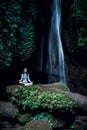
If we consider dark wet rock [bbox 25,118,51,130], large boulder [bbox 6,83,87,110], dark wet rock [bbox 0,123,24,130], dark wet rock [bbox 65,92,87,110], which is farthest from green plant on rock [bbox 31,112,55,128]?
dark wet rock [bbox 65,92,87,110]

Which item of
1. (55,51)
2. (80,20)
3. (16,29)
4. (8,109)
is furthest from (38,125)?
(80,20)

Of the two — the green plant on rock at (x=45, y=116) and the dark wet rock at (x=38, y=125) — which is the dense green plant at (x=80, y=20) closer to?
the green plant on rock at (x=45, y=116)

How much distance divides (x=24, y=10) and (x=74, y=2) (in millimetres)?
2578

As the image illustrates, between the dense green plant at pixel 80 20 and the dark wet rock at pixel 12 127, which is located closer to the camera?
the dark wet rock at pixel 12 127

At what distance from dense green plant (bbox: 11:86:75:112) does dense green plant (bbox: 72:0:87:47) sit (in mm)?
3827

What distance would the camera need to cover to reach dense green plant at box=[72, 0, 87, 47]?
41.2 ft

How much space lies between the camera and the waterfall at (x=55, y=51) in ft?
45.1

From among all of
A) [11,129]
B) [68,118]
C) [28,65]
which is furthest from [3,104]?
[28,65]

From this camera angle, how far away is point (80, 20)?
41.9 feet

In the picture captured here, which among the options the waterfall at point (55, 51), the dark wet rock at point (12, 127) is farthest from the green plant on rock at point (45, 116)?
the waterfall at point (55, 51)

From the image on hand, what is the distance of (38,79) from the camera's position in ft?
46.5

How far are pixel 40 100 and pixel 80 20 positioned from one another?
518 cm

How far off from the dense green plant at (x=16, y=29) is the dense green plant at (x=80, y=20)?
6.80ft

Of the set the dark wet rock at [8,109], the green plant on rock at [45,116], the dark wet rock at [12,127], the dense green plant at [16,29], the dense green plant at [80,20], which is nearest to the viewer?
the dark wet rock at [12,127]
